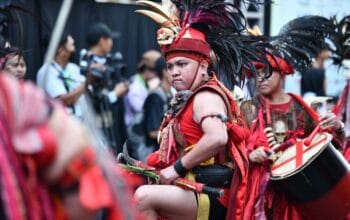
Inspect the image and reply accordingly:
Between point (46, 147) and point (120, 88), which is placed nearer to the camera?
point (46, 147)

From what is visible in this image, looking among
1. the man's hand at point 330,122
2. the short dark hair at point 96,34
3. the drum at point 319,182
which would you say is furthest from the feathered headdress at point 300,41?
the short dark hair at point 96,34

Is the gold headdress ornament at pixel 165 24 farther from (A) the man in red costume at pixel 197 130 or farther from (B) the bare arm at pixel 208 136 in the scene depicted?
(B) the bare arm at pixel 208 136

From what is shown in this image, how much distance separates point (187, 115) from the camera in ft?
15.5

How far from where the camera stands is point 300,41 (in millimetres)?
6121

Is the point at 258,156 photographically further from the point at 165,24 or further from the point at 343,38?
the point at 343,38

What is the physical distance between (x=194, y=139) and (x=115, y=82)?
3.35 metres

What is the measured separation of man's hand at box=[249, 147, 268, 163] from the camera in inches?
216

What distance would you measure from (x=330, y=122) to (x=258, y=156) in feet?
2.00

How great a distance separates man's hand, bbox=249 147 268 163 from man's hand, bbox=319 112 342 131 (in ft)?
1.57

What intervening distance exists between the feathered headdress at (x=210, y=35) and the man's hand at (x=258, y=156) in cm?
48

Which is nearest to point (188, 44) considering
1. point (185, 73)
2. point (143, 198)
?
point (185, 73)

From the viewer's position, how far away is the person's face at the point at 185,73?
482 cm

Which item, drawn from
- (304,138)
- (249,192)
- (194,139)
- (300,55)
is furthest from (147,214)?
(300,55)

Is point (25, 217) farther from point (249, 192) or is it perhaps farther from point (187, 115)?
point (249, 192)
